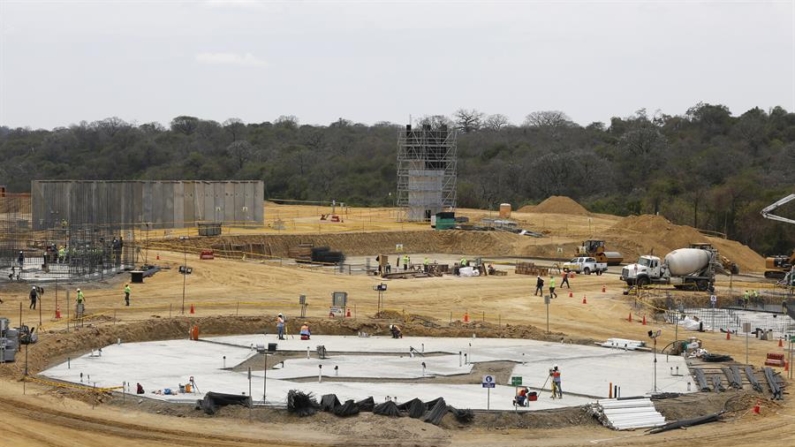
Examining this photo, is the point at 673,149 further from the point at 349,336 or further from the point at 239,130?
the point at 349,336

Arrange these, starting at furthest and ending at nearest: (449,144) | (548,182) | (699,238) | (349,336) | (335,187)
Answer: (335,187)
(548,182)
(449,144)
(699,238)
(349,336)

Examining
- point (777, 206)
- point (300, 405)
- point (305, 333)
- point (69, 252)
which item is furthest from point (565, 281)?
point (300, 405)

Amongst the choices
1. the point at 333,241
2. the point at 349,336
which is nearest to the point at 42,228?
the point at 333,241

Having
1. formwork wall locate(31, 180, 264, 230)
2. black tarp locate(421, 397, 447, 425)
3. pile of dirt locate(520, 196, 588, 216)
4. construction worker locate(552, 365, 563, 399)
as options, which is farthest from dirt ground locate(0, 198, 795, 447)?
formwork wall locate(31, 180, 264, 230)

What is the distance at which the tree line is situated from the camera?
300ft

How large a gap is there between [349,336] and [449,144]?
152 feet

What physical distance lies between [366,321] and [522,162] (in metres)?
75.4

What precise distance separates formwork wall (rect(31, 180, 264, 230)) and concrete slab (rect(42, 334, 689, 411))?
30264 mm

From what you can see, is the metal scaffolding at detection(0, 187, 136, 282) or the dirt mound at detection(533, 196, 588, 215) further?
the dirt mound at detection(533, 196, 588, 215)

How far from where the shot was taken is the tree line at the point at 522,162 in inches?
3605

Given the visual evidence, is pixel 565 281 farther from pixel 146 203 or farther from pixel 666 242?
pixel 146 203

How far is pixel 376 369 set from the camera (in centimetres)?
3456

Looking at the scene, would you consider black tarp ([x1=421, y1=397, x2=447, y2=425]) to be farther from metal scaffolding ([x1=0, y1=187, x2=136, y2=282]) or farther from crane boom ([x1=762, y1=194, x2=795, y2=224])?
crane boom ([x1=762, y1=194, x2=795, y2=224])

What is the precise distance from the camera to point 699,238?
236 feet
